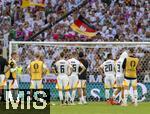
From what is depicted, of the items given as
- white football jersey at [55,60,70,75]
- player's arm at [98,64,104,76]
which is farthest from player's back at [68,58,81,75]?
player's arm at [98,64,104,76]

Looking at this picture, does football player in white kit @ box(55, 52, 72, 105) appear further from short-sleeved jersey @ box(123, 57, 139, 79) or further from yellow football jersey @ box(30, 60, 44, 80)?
short-sleeved jersey @ box(123, 57, 139, 79)

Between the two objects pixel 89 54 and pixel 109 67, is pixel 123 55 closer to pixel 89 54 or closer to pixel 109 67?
pixel 109 67

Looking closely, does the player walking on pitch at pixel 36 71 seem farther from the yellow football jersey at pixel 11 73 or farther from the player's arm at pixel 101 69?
the player's arm at pixel 101 69

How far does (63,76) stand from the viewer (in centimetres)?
2756

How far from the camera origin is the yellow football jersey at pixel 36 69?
1079 inches

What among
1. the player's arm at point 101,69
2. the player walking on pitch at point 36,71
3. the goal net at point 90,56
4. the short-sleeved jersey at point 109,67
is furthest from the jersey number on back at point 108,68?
the player walking on pitch at point 36,71

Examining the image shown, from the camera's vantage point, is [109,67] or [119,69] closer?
[119,69]

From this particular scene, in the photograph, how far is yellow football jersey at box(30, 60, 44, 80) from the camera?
27.4m

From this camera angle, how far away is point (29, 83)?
1123 inches

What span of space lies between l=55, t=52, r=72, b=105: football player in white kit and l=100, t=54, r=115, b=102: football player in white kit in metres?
1.45

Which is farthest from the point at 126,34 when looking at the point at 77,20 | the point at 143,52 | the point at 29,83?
the point at 29,83

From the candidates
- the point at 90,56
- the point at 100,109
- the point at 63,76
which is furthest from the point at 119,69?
the point at 100,109

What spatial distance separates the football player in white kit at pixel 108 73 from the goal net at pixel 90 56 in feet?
2.51

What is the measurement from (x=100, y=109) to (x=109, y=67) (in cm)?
375
